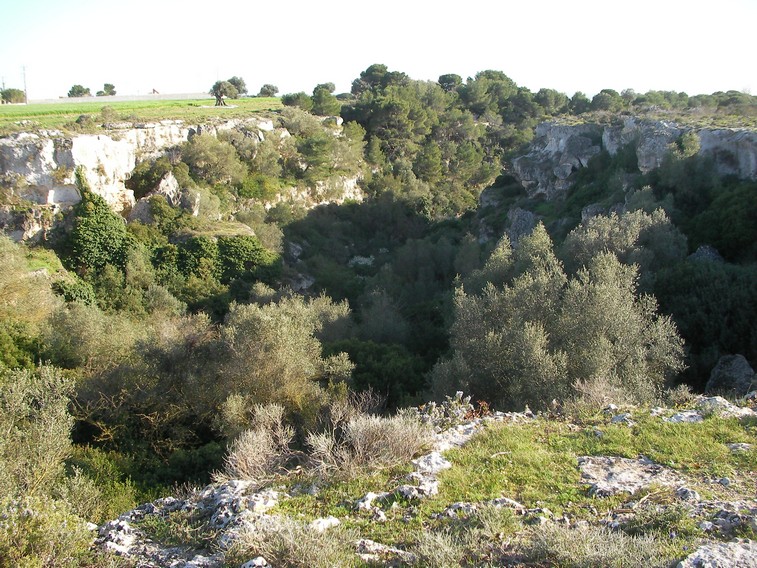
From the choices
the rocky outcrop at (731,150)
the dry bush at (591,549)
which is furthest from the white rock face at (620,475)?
the rocky outcrop at (731,150)

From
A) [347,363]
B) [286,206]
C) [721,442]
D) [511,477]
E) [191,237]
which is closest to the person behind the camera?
[511,477]

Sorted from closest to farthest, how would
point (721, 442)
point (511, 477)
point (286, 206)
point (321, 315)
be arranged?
point (511, 477) → point (721, 442) → point (321, 315) → point (286, 206)

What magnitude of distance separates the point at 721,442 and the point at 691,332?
29.7ft

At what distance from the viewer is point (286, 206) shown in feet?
122

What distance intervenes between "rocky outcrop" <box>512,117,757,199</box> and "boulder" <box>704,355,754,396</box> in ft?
43.4

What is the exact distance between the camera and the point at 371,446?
768 cm

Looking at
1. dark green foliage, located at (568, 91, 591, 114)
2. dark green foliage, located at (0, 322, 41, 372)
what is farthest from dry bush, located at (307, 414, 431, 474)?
dark green foliage, located at (568, 91, 591, 114)

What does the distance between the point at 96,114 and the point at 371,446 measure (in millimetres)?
34724

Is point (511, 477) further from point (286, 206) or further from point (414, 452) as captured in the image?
point (286, 206)

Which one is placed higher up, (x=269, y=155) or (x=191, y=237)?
(x=269, y=155)

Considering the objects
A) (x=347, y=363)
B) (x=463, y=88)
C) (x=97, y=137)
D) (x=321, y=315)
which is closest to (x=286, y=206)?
(x=97, y=137)

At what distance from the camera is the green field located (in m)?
29.8

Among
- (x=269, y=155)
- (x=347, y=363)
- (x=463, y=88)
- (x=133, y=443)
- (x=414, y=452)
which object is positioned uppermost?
(x=463, y=88)

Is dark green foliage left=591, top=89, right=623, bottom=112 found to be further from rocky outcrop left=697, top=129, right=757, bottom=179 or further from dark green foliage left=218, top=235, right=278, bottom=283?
dark green foliage left=218, top=235, right=278, bottom=283
